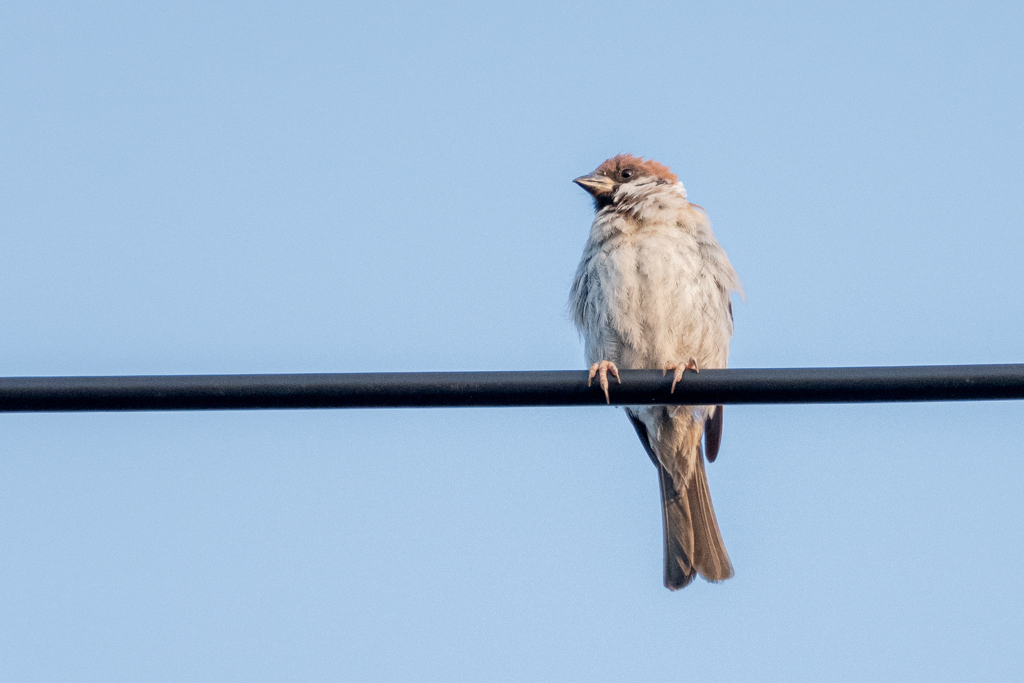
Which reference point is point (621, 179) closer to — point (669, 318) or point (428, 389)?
point (669, 318)

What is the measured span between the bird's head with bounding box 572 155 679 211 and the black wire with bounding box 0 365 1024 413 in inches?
145

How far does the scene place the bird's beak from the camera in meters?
7.17

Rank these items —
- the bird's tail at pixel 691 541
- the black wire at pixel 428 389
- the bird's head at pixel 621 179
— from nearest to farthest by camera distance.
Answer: the black wire at pixel 428 389, the bird's tail at pixel 691 541, the bird's head at pixel 621 179

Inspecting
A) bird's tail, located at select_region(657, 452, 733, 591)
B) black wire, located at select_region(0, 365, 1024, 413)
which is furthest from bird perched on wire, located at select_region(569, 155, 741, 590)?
black wire, located at select_region(0, 365, 1024, 413)

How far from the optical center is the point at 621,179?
724 cm

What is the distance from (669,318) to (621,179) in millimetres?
1347

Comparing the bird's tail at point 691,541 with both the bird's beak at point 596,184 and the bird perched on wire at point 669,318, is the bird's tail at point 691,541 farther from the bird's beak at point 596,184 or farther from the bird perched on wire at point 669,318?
the bird's beak at point 596,184

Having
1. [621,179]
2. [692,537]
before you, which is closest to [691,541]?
[692,537]

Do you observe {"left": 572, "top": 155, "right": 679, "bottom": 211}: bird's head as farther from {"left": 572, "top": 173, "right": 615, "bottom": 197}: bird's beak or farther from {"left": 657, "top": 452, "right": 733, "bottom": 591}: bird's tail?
{"left": 657, "top": 452, "right": 733, "bottom": 591}: bird's tail

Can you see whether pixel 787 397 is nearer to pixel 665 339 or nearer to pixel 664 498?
pixel 665 339

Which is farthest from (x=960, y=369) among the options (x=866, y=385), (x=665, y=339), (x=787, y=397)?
(x=665, y=339)

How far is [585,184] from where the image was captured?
23.9 feet

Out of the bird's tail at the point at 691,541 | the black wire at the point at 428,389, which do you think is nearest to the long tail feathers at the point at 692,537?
the bird's tail at the point at 691,541

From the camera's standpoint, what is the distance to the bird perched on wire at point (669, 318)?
6234 millimetres
